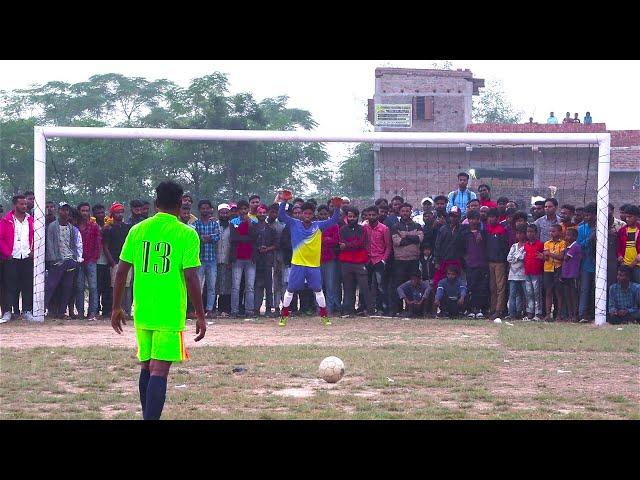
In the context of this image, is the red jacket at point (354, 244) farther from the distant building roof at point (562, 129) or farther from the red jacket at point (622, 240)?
the distant building roof at point (562, 129)

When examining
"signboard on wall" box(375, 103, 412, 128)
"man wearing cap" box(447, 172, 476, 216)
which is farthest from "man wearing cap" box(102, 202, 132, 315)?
"signboard on wall" box(375, 103, 412, 128)

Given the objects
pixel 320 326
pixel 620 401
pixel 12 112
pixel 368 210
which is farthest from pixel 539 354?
pixel 12 112

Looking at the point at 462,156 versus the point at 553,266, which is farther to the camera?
the point at 462,156

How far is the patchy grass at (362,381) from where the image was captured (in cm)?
804

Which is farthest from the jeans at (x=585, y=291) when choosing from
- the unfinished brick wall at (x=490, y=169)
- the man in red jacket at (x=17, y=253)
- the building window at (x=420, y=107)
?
the building window at (x=420, y=107)

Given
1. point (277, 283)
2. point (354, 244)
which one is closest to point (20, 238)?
point (277, 283)

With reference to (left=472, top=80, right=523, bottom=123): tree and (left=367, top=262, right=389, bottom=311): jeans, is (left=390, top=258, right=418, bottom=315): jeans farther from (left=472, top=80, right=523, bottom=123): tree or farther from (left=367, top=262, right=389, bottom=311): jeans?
(left=472, top=80, right=523, bottom=123): tree

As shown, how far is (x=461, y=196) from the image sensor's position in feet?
58.1

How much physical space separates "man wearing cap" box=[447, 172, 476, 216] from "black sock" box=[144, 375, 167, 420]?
11.4 meters

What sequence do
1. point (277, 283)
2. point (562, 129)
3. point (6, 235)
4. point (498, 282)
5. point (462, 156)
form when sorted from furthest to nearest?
point (562, 129) → point (462, 156) → point (277, 283) → point (498, 282) → point (6, 235)

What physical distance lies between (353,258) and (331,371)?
7678mm

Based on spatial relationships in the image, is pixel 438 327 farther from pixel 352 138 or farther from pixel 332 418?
pixel 332 418

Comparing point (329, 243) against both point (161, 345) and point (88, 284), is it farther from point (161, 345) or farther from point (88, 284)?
point (161, 345)

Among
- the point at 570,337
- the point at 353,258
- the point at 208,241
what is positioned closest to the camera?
the point at 570,337
